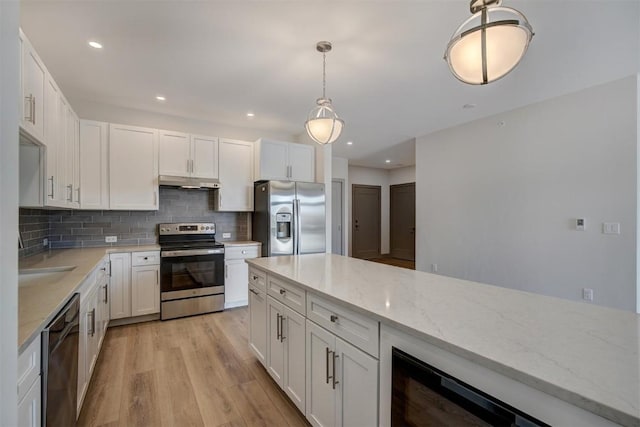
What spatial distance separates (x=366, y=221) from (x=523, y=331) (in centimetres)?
709

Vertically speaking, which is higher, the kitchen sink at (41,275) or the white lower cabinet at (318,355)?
the kitchen sink at (41,275)

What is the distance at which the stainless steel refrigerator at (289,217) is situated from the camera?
402cm

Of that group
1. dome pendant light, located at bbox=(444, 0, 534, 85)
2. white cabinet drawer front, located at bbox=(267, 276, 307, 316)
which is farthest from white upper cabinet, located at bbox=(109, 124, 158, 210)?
dome pendant light, located at bbox=(444, 0, 534, 85)

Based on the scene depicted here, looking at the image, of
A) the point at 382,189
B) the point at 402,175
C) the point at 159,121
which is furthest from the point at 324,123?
the point at 382,189

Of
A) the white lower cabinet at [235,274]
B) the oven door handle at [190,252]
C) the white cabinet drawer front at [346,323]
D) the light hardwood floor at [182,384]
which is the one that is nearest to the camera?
the white cabinet drawer front at [346,323]

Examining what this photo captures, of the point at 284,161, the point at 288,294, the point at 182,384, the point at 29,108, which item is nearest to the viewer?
the point at 29,108

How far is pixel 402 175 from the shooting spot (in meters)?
8.06

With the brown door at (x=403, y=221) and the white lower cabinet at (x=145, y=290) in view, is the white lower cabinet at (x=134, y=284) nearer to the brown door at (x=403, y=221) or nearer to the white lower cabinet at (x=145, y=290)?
the white lower cabinet at (x=145, y=290)

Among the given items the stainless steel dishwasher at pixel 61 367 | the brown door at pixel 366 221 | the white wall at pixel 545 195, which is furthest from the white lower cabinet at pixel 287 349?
the brown door at pixel 366 221

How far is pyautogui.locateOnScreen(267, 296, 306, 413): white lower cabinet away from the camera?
1.78 metres

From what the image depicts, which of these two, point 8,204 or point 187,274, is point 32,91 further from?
point 187,274

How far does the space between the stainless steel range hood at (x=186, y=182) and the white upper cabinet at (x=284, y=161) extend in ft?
2.11

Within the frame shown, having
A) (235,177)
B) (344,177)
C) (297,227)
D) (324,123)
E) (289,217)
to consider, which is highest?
(344,177)

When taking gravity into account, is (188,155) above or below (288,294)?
above
